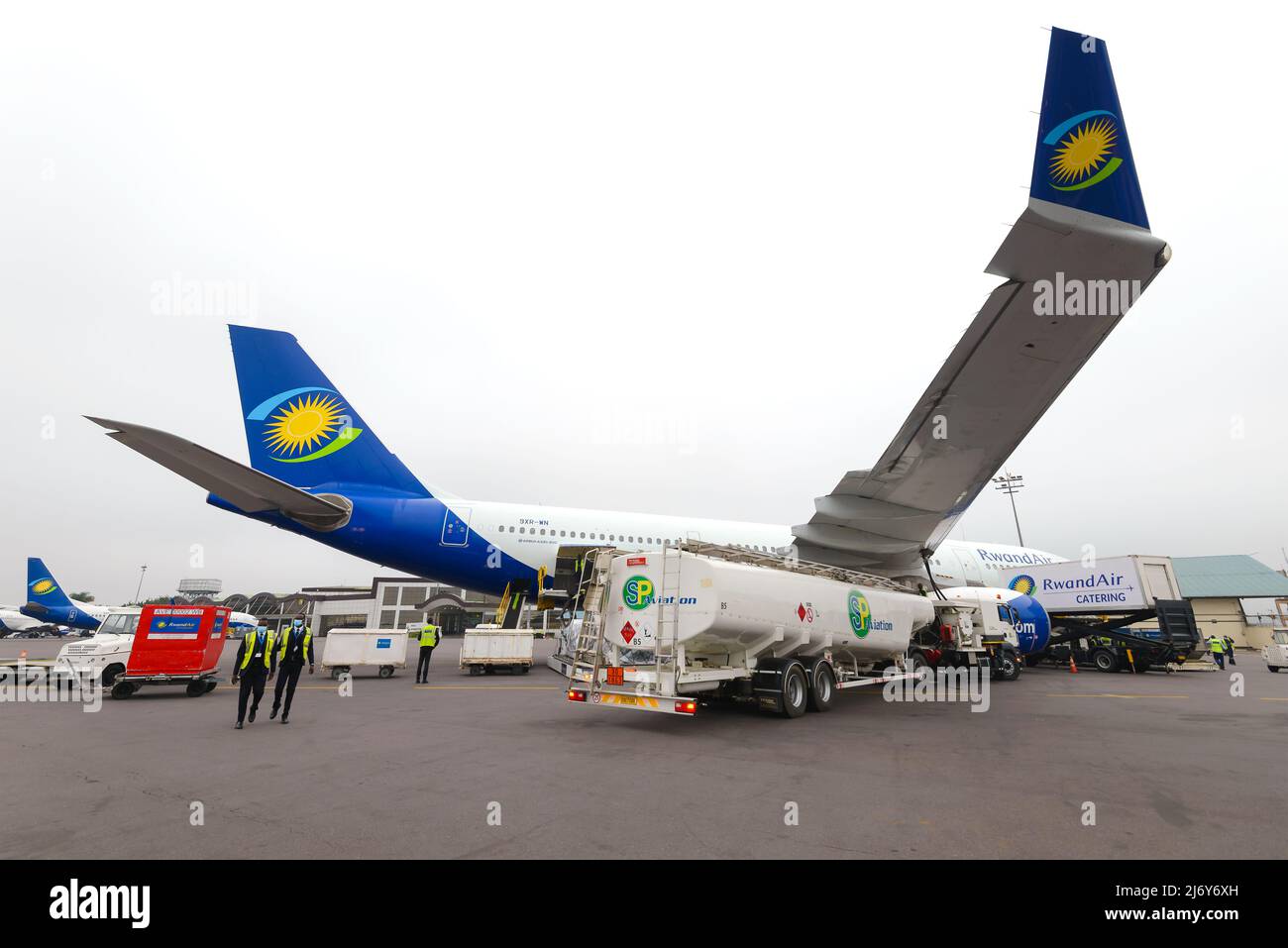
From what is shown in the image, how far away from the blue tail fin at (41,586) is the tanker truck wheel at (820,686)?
48.9 metres

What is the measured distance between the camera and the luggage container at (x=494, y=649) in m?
17.6

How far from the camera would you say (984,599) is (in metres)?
15.6

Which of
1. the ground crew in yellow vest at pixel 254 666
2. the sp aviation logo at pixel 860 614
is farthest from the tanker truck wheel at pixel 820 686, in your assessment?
the ground crew in yellow vest at pixel 254 666

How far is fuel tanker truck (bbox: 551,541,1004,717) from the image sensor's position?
29.2 ft

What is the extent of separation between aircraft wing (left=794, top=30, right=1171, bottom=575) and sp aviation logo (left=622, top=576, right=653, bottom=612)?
5.24 meters

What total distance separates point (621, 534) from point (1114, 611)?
18241mm

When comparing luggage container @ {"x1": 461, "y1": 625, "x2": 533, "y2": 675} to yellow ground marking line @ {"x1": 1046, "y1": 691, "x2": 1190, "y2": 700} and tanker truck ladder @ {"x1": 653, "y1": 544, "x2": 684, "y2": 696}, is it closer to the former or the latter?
tanker truck ladder @ {"x1": 653, "y1": 544, "x2": 684, "y2": 696}

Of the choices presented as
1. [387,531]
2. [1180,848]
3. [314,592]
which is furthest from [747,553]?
[314,592]

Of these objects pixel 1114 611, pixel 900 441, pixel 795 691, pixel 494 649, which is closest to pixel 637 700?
pixel 795 691

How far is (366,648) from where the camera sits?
55.4ft

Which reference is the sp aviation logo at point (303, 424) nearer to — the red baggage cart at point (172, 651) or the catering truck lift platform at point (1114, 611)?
the red baggage cart at point (172, 651)

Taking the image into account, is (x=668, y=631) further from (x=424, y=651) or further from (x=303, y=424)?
(x=303, y=424)

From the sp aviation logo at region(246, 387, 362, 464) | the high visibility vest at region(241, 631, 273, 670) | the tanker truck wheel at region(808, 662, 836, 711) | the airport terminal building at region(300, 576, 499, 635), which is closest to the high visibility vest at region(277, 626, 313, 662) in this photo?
the high visibility vest at region(241, 631, 273, 670)
